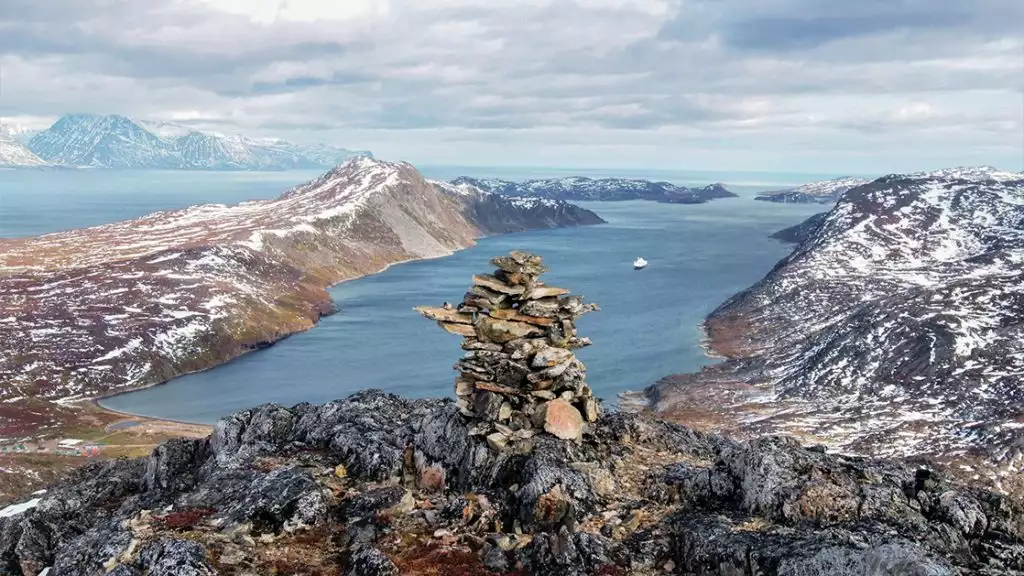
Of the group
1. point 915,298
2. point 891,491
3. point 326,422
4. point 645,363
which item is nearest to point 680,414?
point 645,363

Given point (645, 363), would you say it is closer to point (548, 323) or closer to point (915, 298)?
point (915, 298)

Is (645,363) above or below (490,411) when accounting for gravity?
below

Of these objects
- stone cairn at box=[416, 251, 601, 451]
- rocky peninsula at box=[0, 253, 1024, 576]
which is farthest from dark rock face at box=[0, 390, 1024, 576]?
stone cairn at box=[416, 251, 601, 451]

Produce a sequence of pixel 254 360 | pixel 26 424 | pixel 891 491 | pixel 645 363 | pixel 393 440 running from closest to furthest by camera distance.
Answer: pixel 891 491
pixel 393 440
pixel 26 424
pixel 645 363
pixel 254 360

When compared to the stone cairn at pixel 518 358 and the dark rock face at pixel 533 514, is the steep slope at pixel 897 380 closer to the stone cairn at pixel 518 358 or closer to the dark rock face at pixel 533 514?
the stone cairn at pixel 518 358

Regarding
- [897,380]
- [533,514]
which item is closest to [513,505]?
[533,514]

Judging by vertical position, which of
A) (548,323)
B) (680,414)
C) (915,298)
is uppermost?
(548,323)

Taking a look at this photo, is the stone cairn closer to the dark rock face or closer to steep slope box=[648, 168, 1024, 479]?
the dark rock face
